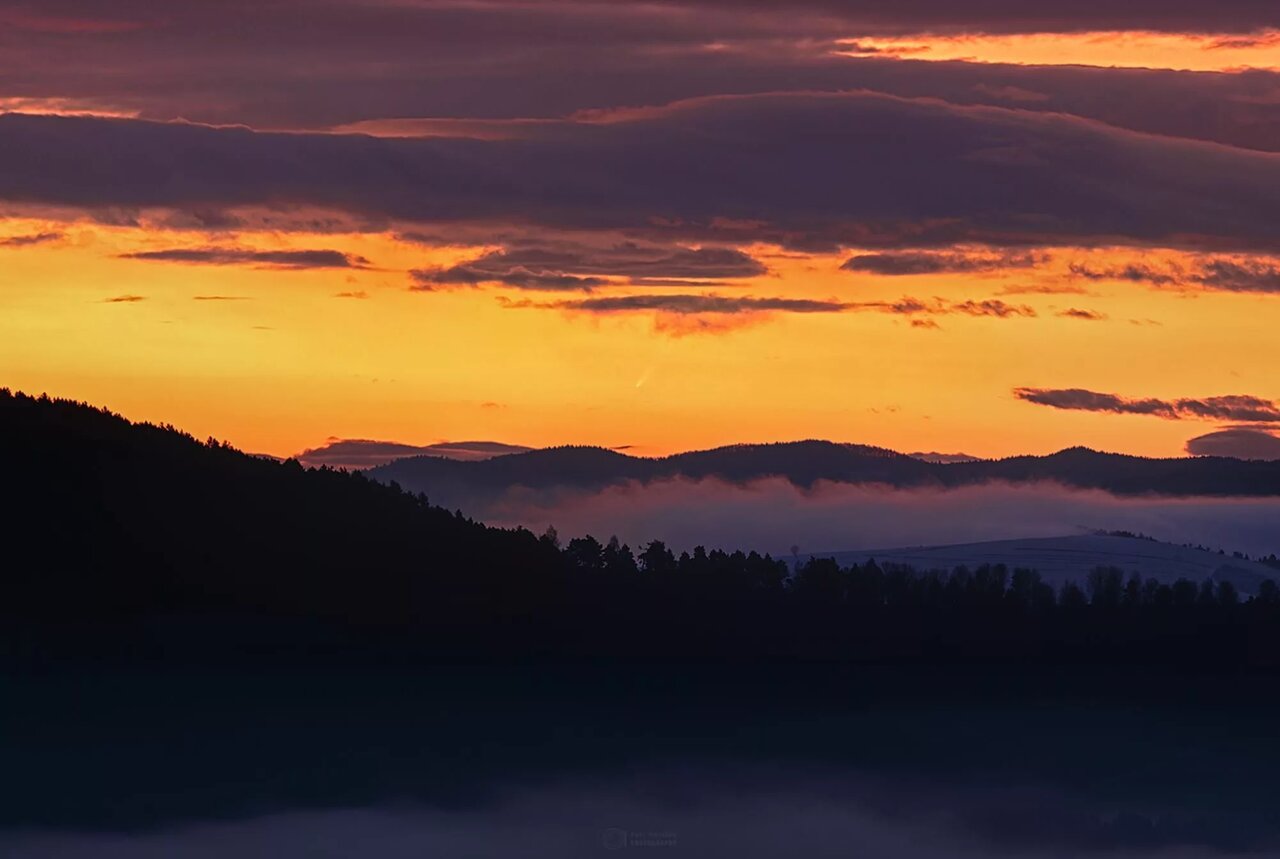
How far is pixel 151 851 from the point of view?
162625mm

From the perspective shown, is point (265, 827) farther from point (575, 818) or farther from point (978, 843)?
point (978, 843)

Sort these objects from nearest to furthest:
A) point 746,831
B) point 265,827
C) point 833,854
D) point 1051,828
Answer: point 833,854, point 746,831, point 265,827, point 1051,828

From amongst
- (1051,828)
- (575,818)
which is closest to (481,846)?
(575,818)

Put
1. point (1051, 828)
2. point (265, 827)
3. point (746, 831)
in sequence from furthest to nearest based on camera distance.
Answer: point (1051, 828)
point (265, 827)
point (746, 831)

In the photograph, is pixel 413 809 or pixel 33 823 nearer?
pixel 33 823

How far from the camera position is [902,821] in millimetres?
192125

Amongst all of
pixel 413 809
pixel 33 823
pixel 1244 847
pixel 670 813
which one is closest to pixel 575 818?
pixel 670 813

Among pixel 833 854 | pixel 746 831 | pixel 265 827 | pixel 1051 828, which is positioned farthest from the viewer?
pixel 1051 828

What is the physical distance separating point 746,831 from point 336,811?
41838mm

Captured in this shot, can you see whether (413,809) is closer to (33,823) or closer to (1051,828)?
(33,823)

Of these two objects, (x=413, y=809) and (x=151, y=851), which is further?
(x=413, y=809)

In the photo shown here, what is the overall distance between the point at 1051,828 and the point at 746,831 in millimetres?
41995

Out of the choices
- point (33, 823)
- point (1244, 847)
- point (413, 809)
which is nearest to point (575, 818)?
point (413, 809)

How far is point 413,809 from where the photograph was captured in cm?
19512
